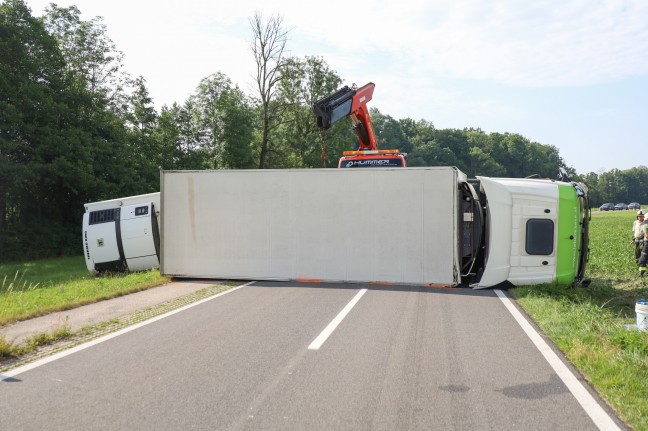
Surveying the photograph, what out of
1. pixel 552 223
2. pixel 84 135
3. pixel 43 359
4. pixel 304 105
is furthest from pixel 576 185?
pixel 304 105

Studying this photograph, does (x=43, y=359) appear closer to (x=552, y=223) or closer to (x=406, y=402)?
(x=406, y=402)

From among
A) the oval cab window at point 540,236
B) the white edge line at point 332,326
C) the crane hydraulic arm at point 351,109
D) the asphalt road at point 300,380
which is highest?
the crane hydraulic arm at point 351,109

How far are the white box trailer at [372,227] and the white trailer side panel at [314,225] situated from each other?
1.0 inches

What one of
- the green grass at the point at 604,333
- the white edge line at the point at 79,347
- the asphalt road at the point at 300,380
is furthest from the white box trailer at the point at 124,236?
the green grass at the point at 604,333

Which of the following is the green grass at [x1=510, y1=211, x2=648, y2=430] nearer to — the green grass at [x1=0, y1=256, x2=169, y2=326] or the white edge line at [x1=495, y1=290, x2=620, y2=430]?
the white edge line at [x1=495, y1=290, x2=620, y2=430]

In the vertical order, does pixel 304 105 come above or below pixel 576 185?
above

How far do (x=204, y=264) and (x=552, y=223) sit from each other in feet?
27.1

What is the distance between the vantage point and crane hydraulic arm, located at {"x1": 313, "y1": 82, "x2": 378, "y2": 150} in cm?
1462

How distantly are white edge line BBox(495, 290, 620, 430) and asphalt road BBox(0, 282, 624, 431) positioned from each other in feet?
0.28

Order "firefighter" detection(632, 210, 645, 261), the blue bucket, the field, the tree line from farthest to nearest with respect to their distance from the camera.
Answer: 1. the tree line
2. "firefighter" detection(632, 210, 645, 261)
3. the blue bucket
4. the field

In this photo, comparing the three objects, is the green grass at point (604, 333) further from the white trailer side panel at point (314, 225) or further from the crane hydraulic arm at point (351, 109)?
the crane hydraulic arm at point (351, 109)

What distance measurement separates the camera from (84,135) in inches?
1082

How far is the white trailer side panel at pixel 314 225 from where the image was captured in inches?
437

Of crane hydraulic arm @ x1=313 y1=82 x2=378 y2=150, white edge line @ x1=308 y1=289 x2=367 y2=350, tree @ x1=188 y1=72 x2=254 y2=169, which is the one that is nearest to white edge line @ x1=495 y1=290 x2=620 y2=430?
white edge line @ x1=308 y1=289 x2=367 y2=350
